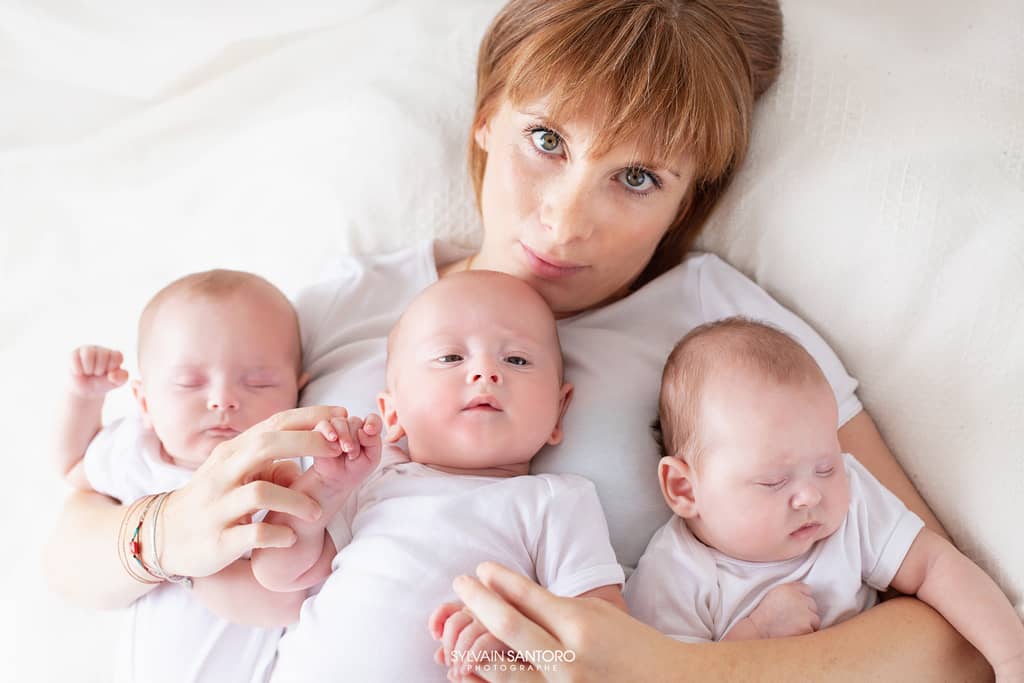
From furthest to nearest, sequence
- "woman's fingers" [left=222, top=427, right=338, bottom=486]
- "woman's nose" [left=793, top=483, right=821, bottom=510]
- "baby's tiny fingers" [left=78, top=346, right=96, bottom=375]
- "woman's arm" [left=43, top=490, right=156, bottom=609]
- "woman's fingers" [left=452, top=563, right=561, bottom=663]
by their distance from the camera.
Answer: "baby's tiny fingers" [left=78, top=346, right=96, bottom=375], "woman's arm" [left=43, top=490, right=156, bottom=609], "woman's nose" [left=793, top=483, right=821, bottom=510], "woman's fingers" [left=222, top=427, right=338, bottom=486], "woman's fingers" [left=452, top=563, right=561, bottom=663]

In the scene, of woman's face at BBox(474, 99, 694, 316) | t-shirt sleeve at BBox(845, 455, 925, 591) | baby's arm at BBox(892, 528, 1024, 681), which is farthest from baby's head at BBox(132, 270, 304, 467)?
baby's arm at BBox(892, 528, 1024, 681)

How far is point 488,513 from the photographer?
153 cm

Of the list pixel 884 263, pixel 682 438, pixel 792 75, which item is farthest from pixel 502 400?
pixel 792 75

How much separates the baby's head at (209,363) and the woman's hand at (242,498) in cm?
20

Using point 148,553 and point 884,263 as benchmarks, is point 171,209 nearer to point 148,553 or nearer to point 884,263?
point 148,553

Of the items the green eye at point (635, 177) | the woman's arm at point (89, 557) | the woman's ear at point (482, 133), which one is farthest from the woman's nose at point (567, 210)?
the woman's arm at point (89, 557)

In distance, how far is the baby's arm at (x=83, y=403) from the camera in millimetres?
1729

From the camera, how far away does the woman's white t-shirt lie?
1.69m

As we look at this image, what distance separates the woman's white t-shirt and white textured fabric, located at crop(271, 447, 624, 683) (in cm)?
12

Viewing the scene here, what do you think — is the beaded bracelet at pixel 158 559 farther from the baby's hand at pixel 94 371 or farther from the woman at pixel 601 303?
the baby's hand at pixel 94 371

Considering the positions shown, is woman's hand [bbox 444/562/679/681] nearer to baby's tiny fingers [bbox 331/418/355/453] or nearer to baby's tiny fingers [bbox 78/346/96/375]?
baby's tiny fingers [bbox 331/418/355/453]

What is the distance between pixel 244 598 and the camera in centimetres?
155

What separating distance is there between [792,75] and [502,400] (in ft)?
2.98

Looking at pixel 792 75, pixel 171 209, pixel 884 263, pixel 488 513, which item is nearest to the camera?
pixel 488 513
